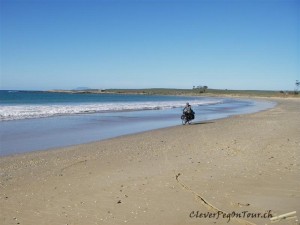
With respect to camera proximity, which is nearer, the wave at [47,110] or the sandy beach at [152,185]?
the sandy beach at [152,185]

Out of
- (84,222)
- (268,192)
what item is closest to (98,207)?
(84,222)

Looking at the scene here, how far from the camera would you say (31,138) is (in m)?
A: 16.1

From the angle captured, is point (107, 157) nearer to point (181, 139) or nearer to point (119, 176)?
point (119, 176)

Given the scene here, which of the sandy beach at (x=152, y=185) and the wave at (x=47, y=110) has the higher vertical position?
the sandy beach at (x=152, y=185)

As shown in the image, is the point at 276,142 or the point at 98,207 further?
the point at 276,142

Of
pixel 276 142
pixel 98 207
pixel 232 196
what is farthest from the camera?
pixel 276 142

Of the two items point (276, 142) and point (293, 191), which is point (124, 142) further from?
point (293, 191)

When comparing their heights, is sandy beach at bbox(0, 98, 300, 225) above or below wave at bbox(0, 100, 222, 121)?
above

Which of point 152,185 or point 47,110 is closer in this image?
point 152,185

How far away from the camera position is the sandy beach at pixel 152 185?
606 cm

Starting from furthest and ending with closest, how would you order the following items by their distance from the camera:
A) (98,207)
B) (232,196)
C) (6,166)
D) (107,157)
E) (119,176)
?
1. (107,157)
2. (6,166)
3. (119,176)
4. (232,196)
5. (98,207)

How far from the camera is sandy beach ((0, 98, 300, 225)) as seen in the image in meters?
6.06

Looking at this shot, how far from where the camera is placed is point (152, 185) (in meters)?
7.80

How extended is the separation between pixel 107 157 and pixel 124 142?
11.5 feet
